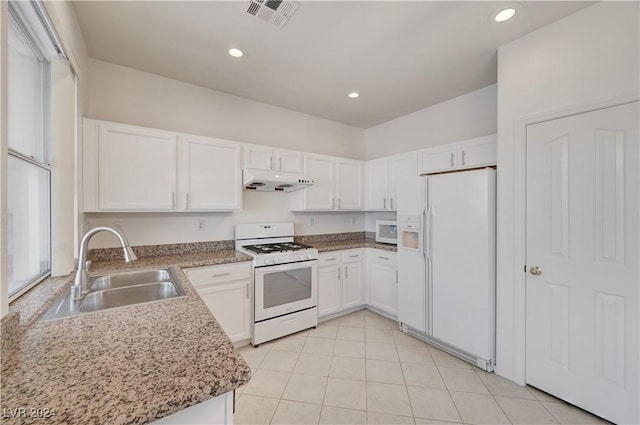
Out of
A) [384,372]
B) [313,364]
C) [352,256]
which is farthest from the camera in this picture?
[352,256]

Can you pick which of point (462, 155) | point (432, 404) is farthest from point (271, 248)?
point (462, 155)

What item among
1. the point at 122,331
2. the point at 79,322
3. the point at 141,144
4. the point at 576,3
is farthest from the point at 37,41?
the point at 576,3

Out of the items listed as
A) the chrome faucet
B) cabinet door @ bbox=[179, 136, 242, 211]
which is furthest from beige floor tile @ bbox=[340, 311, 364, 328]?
the chrome faucet

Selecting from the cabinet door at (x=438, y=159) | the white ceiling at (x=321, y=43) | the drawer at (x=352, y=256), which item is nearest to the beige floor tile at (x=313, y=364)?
the drawer at (x=352, y=256)

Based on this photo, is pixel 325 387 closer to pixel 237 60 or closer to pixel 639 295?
pixel 639 295

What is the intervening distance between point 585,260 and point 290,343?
98.0 inches

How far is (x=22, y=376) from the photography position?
2.34ft

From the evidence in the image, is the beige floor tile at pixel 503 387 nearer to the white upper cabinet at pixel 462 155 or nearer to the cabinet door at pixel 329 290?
the cabinet door at pixel 329 290

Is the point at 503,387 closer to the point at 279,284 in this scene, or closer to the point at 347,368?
the point at 347,368

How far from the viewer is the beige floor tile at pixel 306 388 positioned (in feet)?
6.28

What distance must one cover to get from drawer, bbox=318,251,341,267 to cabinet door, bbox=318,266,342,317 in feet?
0.16

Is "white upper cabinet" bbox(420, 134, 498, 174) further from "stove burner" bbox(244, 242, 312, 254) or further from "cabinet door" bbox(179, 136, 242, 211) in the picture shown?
"cabinet door" bbox(179, 136, 242, 211)

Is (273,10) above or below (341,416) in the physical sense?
above

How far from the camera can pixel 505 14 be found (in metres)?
1.80
